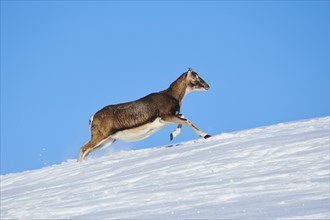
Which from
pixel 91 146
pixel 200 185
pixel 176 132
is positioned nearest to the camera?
pixel 200 185

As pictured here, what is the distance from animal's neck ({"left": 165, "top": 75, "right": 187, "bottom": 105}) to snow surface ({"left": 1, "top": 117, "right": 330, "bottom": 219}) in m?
4.06

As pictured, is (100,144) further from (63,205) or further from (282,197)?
(282,197)

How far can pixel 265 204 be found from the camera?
7.97m

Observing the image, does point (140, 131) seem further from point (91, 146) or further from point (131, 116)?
point (91, 146)

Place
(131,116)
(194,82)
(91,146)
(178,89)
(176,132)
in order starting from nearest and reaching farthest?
(91,146), (131,116), (176,132), (178,89), (194,82)

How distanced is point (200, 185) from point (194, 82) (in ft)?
32.4

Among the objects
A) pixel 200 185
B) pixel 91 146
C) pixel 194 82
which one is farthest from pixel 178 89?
pixel 200 185

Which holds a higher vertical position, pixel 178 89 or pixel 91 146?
pixel 178 89

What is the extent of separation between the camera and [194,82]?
765 inches

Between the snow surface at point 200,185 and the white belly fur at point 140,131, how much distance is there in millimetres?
2674

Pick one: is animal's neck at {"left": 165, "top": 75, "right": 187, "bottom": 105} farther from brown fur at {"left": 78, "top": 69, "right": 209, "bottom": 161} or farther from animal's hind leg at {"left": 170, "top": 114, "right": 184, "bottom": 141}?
animal's hind leg at {"left": 170, "top": 114, "right": 184, "bottom": 141}

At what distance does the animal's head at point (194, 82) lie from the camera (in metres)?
19.4

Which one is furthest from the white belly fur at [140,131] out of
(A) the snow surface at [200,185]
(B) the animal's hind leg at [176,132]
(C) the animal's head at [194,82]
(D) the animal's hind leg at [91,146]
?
(A) the snow surface at [200,185]

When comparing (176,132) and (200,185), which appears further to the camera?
(176,132)
